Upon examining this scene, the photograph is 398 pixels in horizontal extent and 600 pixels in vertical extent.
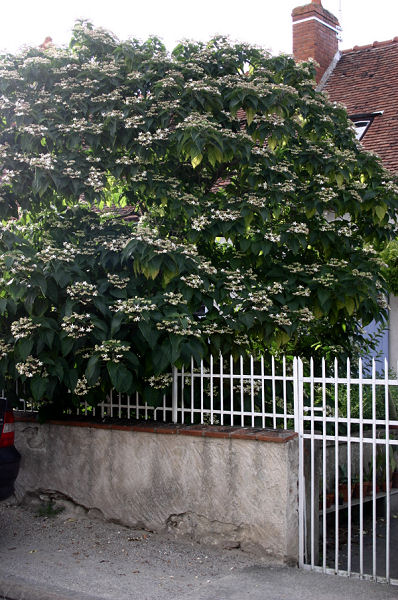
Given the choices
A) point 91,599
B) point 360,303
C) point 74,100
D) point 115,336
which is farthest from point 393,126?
point 91,599

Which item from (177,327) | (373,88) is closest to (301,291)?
(177,327)

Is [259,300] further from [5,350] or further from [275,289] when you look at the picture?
[5,350]

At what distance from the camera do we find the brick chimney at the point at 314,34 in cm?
1531

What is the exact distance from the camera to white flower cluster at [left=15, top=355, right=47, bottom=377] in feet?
19.3

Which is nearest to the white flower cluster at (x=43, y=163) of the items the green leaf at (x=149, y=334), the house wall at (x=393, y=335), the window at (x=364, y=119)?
the green leaf at (x=149, y=334)

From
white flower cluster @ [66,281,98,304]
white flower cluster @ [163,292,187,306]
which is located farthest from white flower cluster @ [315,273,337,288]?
white flower cluster @ [66,281,98,304]

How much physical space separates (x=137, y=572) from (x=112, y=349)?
1675mm

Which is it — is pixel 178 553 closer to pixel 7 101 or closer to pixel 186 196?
pixel 186 196

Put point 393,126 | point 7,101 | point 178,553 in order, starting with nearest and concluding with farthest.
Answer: point 178,553 → point 7,101 → point 393,126

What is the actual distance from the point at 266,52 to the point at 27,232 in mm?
3016

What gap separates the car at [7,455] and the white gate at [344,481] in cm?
239

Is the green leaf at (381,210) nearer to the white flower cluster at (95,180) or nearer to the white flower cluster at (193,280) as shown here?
the white flower cluster at (193,280)

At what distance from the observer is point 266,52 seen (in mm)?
7336

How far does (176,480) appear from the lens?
6.05 m
